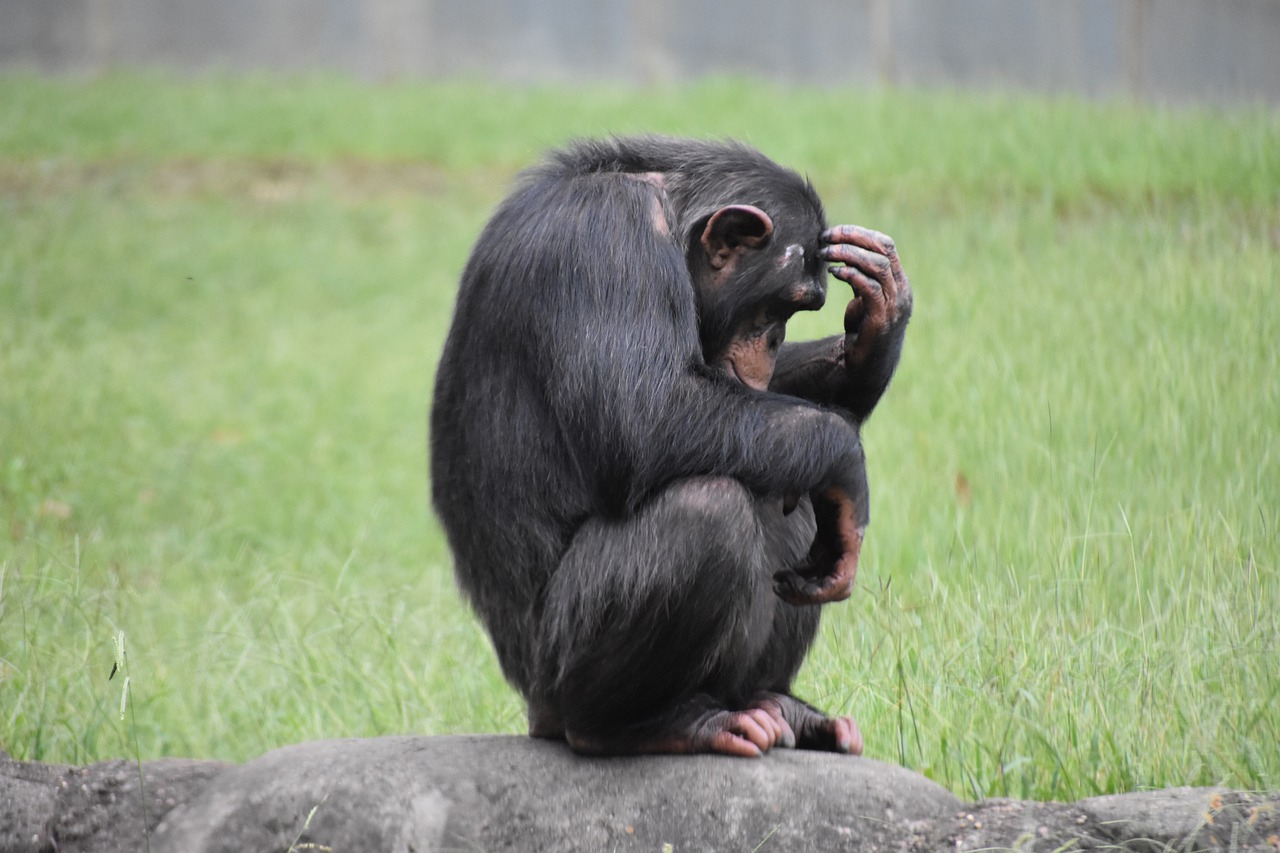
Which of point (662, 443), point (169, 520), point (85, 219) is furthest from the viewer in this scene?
point (85, 219)

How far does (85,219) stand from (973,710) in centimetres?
877

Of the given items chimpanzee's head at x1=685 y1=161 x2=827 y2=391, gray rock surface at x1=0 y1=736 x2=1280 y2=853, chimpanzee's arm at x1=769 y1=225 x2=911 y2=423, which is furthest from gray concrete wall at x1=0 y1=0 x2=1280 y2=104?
gray rock surface at x1=0 y1=736 x2=1280 y2=853

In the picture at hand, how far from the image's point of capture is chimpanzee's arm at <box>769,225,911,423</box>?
3.30 meters

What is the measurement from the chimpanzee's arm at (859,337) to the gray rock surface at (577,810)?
0.95 meters

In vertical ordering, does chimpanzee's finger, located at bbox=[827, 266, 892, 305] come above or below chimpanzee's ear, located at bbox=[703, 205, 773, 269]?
below

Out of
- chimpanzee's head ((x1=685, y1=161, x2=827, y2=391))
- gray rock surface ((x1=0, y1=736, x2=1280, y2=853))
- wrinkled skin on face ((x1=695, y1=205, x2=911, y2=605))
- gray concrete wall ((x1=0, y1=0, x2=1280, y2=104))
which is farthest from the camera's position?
gray concrete wall ((x1=0, y1=0, x2=1280, y2=104))

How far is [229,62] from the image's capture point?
47.1 feet

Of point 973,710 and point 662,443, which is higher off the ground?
point 662,443

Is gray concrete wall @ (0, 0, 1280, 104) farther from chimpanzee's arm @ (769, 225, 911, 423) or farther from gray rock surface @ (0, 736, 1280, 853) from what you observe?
gray rock surface @ (0, 736, 1280, 853)

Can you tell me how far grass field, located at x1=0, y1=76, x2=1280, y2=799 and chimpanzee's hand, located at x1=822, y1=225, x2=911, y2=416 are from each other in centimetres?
88

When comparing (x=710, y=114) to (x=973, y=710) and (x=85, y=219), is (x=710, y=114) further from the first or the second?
(x=973, y=710)

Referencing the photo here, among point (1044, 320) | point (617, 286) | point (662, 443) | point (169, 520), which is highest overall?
point (617, 286)

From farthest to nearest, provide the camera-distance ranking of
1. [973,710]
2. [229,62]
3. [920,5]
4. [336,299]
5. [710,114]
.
A: [229,62]
[920,5]
[710,114]
[336,299]
[973,710]

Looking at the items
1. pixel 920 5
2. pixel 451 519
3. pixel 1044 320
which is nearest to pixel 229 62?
pixel 920 5
